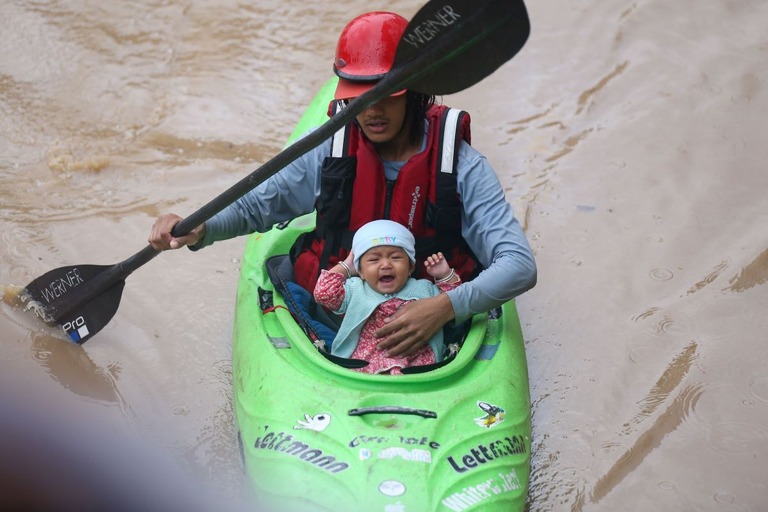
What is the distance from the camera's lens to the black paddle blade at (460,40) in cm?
258

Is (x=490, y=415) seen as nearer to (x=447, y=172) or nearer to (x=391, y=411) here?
(x=391, y=411)

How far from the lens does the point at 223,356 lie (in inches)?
141

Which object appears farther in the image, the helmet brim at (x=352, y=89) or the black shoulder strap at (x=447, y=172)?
the black shoulder strap at (x=447, y=172)

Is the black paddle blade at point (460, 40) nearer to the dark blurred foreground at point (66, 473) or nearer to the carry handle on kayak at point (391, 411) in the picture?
the carry handle on kayak at point (391, 411)

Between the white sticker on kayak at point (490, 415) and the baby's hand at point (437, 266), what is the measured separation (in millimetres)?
461

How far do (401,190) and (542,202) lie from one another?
→ 162 centimetres

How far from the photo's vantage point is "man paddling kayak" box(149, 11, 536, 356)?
2.87 m

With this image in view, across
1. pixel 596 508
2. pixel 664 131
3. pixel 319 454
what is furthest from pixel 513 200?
pixel 319 454

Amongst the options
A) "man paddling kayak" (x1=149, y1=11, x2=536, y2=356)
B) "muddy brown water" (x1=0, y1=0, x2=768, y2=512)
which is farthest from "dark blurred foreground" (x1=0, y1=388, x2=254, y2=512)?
"man paddling kayak" (x1=149, y1=11, x2=536, y2=356)

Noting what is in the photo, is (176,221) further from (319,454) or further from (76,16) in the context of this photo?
(76,16)

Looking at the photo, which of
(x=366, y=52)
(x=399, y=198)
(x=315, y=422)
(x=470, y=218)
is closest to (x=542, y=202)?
(x=470, y=218)

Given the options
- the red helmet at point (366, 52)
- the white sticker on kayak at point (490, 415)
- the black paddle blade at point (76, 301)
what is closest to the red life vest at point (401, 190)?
the red helmet at point (366, 52)

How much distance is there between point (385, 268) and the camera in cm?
290

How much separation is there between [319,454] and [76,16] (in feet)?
14.3
